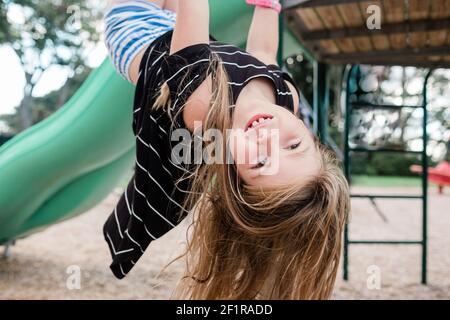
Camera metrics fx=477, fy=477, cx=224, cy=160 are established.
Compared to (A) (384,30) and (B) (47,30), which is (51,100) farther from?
(A) (384,30)

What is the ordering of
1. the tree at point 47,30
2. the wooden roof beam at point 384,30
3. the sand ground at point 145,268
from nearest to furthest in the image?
the wooden roof beam at point 384,30 < the sand ground at point 145,268 < the tree at point 47,30

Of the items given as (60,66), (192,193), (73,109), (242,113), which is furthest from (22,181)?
(60,66)

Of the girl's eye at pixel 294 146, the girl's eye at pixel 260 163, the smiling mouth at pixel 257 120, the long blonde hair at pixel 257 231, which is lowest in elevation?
the long blonde hair at pixel 257 231

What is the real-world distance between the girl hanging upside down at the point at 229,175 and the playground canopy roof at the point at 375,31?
3.91ft

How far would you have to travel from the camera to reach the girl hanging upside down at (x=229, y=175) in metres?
1.29

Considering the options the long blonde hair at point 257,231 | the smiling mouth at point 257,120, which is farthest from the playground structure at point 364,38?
the smiling mouth at point 257,120

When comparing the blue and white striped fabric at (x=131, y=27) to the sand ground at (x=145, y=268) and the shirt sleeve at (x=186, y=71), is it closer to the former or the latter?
the shirt sleeve at (x=186, y=71)

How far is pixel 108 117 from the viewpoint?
2482 millimetres

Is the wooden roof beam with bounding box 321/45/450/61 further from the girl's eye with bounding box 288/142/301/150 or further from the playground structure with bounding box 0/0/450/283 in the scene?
the girl's eye with bounding box 288/142/301/150

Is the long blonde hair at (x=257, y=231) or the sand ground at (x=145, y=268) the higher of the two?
the long blonde hair at (x=257, y=231)

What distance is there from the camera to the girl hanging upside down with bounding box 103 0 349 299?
4.24 feet

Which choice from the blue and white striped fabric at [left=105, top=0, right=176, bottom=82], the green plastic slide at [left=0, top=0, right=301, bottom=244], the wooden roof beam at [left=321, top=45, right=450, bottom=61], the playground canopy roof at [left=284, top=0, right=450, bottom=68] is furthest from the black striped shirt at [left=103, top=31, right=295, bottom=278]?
the wooden roof beam at [left=321, top=45, right=450, bottom=61]

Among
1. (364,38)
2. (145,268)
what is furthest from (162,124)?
(145,268)

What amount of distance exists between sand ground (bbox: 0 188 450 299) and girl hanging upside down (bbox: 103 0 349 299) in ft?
0.69
